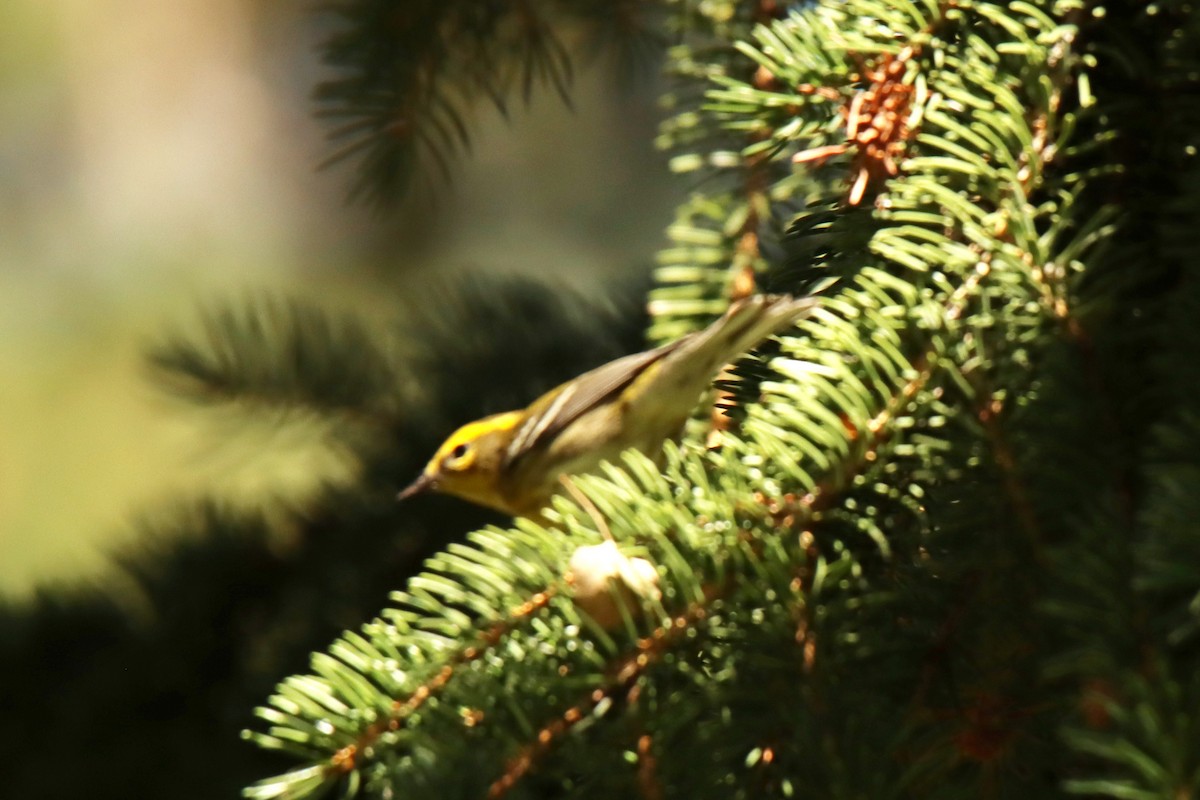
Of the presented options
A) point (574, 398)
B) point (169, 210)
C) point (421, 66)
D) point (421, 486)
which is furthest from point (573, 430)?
point (169, 210)

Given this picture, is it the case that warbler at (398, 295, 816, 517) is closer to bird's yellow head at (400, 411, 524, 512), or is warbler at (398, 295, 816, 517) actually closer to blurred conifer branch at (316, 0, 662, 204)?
bird's yellow head at (400, 411, 524, 512)

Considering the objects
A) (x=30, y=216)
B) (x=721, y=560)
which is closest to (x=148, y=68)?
(x=30, y=216)

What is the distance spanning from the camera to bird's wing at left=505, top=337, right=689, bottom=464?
3.44 ft

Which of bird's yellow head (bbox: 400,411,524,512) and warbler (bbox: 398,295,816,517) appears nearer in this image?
warbler (bbox: 398,295,816,517)

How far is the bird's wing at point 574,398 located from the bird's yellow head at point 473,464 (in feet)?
0.05

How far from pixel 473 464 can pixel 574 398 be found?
0.14 meters

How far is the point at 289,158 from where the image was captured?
508cm

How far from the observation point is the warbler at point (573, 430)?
101 centimetres

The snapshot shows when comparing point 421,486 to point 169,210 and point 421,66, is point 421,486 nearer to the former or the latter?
point 421,66

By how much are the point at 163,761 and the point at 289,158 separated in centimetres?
428

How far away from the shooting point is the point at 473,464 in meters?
1.25

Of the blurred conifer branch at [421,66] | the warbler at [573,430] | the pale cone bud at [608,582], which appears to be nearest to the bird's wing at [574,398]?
the warbler at [573,430]

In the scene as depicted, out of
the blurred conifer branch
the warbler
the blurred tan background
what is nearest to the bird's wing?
the warbler

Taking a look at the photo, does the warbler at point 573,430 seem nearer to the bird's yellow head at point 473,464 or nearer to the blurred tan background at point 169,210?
the bird's yellow head at point 473,464
